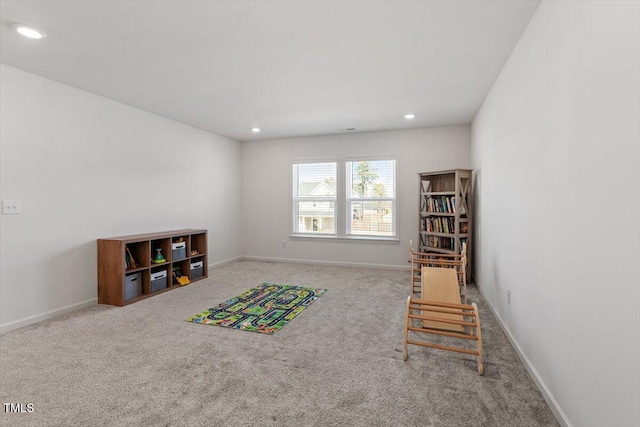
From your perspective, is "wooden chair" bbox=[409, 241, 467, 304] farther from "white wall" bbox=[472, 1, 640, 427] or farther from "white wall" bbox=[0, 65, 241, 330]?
"white wall" bbox=[0, 65, 241, 330]

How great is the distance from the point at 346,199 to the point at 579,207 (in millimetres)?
4422

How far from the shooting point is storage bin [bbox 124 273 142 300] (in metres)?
3.71

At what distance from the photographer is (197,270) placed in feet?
16.1

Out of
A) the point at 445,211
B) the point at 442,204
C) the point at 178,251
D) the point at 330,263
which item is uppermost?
the point at 442,204

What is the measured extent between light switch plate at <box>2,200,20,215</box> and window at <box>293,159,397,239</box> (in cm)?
399

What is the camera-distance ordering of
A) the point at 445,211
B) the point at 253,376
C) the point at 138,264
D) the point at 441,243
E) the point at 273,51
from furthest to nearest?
the point at 441,243 → the point at 445,211 → the point at 138,264 → the point at 273,51 → the point at 253,376

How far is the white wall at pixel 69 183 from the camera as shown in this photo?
3.01 meters

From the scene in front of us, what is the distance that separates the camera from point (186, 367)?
7.45 ft

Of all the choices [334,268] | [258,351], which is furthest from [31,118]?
[334,268]

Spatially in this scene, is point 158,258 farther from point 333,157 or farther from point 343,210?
point 333,157

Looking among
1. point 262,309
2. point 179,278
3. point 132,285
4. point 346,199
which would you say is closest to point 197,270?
point 179,278

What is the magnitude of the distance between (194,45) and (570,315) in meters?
3.14

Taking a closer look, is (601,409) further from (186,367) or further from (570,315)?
(186,367)

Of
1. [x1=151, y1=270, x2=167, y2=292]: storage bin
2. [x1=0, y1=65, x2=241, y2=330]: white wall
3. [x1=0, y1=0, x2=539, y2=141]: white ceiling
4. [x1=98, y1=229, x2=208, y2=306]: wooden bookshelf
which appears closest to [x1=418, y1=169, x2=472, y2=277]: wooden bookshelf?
[x1=0, y1=0, x2=539, y2=141]: white ceiling
